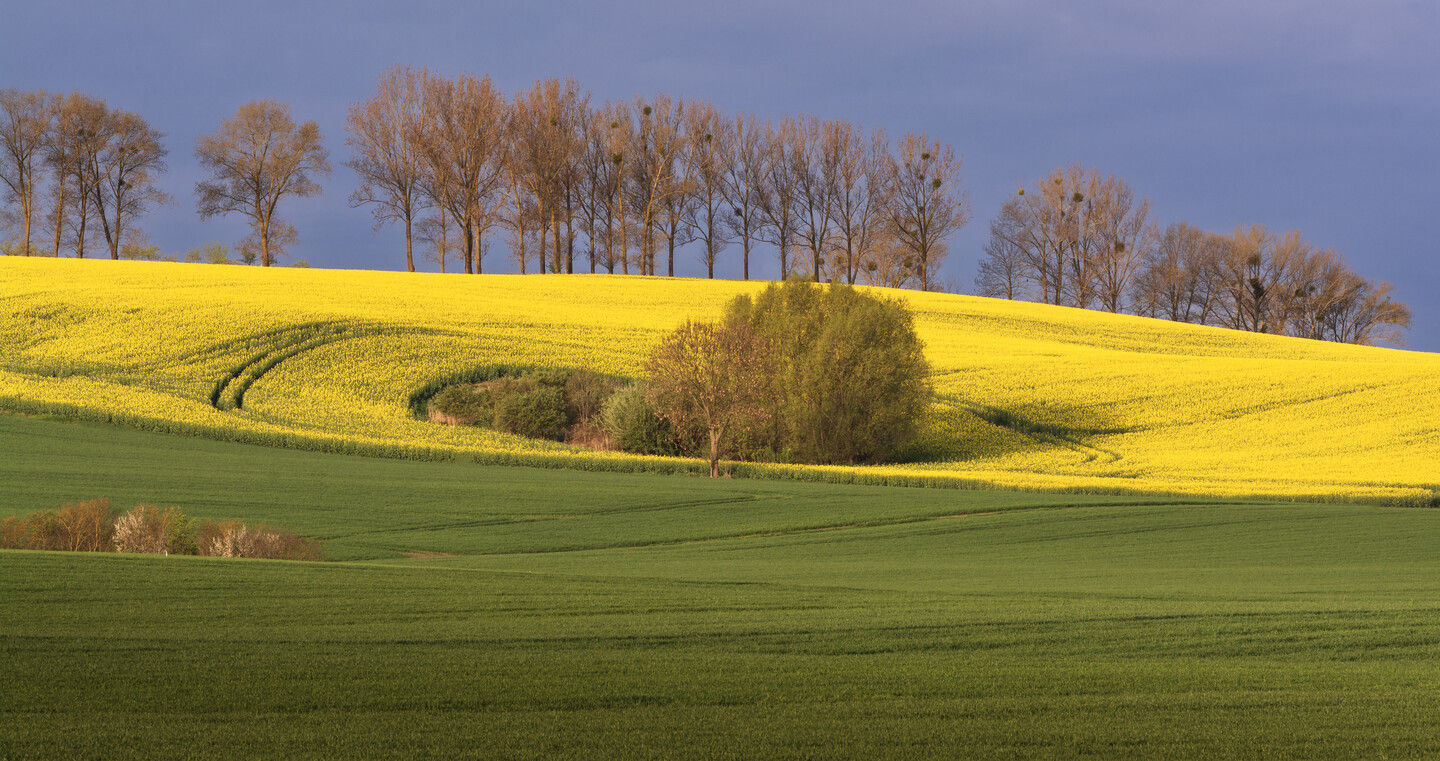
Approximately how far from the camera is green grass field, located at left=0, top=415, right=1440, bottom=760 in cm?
636

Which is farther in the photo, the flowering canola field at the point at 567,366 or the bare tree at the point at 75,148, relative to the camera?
the bare tree at the point at 75,148

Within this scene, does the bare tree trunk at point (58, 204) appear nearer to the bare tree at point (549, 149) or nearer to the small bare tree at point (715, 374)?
the bare tree at point (549, 149)

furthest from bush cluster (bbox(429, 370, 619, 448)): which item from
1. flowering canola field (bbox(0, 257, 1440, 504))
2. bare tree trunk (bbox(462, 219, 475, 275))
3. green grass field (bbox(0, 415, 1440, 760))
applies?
bare tree trunk (bbox(462, 219, 475, 275))

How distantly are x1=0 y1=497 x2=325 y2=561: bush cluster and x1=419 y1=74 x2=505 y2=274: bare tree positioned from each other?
5493cm

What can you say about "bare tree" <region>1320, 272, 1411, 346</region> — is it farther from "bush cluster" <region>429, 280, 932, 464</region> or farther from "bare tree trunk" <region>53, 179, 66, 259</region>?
"bare tree trunk" <region>53, 179, 66, 259</region>

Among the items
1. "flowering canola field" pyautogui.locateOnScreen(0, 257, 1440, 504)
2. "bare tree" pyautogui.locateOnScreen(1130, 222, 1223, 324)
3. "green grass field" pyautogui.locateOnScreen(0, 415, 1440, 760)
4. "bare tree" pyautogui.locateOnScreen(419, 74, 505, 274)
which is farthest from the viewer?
"bare tree" pyautogui.locateOnScreen(1130, 222, 1223, 324)

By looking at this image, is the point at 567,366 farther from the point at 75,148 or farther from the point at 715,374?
the point at 75,148

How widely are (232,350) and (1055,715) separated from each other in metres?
39.6

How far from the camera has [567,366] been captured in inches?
1629

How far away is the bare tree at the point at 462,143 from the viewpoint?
227 feet

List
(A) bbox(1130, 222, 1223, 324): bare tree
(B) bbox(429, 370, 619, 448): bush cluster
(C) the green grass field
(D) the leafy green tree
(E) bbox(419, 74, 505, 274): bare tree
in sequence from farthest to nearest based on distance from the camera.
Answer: (A) bbox(1130, 222, 1223, 324): bare tree < (E) bbox(419, 74, 505, 274): bare tree < (B) bbox(429, 370, 619, 448): bush cluster < (D) the leafy green tree < (C) the green grass field

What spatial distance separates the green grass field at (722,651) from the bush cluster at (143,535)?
110cm

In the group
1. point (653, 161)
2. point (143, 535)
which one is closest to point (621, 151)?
point (653, 161)

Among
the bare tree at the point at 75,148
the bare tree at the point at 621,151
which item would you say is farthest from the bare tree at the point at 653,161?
the bare tree at the point at 75,148
